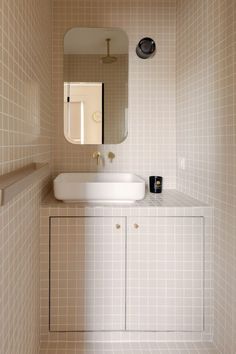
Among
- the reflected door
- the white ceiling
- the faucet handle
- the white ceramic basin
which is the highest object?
the white ceiling

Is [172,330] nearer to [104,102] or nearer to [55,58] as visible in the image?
[104,102]

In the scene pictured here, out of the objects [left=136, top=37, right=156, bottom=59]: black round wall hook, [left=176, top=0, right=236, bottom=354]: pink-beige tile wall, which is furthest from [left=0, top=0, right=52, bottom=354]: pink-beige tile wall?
[left=176, top=0, right=236, bottom=354]: pink-beige tile wall

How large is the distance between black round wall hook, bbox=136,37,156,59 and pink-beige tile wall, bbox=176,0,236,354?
0.79 feet

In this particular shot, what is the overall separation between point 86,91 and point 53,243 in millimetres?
1154

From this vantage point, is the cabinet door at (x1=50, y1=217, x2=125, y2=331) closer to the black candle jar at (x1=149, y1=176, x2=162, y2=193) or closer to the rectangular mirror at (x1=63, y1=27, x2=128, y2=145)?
the black candle jar at (x1=149, y1=176, x2=162, y2=193)

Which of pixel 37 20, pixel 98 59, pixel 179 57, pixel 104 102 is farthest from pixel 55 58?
pixel 179 57

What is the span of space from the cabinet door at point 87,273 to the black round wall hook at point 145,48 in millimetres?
1266

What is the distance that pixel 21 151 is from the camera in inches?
53.7

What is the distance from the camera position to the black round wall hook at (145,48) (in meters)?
2.38

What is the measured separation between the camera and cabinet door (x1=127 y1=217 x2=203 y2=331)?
1869 millimetres

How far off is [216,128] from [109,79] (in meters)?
1.00

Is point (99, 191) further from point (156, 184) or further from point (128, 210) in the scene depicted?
point (156, 184)

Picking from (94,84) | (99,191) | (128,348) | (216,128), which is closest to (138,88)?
(94,84)

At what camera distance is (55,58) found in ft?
7.92
